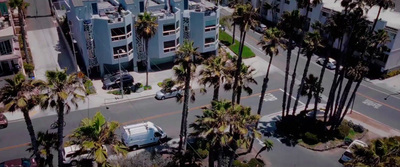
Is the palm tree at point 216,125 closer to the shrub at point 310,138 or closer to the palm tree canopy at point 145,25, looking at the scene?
the shrub at point 310,138

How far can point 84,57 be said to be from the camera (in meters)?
56.8

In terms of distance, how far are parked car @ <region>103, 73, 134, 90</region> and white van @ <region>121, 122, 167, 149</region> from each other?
13497 millimetres

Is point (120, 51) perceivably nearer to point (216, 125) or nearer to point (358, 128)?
point (216, 125)

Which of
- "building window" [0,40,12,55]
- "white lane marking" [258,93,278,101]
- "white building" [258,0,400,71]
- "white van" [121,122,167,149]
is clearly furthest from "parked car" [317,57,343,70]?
"building window" [0,40,12,55]

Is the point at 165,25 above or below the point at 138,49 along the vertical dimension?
above

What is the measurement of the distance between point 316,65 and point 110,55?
128 ft

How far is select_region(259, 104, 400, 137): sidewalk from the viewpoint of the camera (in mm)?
47594

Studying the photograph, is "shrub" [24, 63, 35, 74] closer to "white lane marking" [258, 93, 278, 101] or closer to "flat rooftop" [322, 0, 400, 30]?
"white lane marking" [258, 93, 278, 101]

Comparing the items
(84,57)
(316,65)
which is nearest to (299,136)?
(316,65)

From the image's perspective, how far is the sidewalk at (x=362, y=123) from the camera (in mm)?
47594

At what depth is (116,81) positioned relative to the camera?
180 feet

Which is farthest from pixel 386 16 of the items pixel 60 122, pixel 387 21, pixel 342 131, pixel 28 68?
pixel 28 68

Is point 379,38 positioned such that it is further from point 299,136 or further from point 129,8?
point 129,8

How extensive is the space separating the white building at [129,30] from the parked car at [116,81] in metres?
2.99
